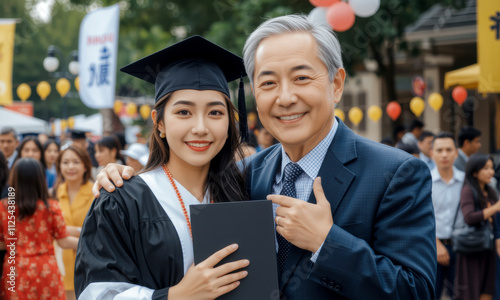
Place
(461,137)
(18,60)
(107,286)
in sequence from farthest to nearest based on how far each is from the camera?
(18,60)
(461,137)
(107,286)

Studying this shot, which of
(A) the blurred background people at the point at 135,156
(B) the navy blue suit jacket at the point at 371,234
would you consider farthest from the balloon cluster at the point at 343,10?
(B) the navy blue suit jacket at the point at 371,234

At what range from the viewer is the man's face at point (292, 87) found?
6.80 feet

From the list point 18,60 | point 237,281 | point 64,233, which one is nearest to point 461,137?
point 64,233

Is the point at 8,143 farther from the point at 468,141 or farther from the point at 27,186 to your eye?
the point at 468,141

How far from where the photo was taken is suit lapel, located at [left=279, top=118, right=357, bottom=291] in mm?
2049

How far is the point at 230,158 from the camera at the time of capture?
8.18ft

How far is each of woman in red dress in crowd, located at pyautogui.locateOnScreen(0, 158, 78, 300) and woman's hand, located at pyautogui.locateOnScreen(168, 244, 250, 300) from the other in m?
3.10

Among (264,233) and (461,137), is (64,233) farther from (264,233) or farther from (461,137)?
(461,137)

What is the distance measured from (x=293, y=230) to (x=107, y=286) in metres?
0.71

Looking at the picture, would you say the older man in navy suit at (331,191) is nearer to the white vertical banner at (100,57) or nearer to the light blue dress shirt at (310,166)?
the light blue dress shirt at (310,166)

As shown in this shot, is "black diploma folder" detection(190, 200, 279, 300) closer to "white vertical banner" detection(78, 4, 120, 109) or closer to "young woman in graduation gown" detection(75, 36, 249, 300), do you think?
"young woman in graduation gown" detection(75, 36, 249, 300)

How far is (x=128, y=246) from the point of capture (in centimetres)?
204

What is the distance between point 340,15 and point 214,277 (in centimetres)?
587

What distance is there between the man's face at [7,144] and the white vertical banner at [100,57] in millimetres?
1552
